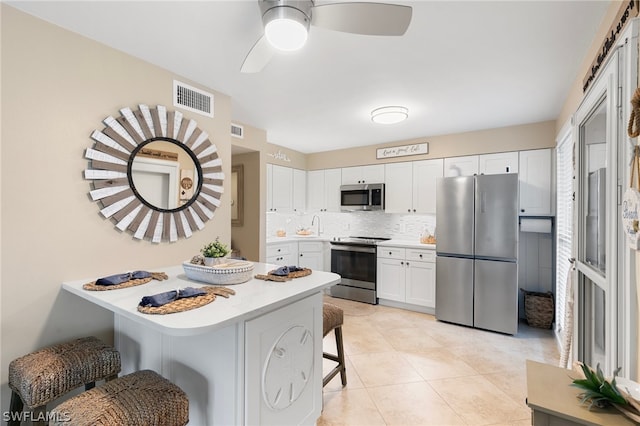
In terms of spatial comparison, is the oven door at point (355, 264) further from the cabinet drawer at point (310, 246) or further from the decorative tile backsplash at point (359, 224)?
the decorative tile backsplash at point (359, 224)

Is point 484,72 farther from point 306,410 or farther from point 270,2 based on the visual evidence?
point 306,410

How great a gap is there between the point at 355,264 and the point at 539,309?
2351mm

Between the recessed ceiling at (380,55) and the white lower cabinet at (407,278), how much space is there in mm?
1869

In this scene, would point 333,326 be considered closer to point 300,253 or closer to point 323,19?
point 323,19

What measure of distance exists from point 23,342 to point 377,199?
4087 millimetres

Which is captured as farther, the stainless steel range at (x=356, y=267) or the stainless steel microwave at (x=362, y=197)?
the stainless steel microwave at (x=362, y=197)

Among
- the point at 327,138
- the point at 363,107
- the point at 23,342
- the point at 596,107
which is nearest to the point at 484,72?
the point at 596,107

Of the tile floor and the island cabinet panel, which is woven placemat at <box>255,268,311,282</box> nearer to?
the island cabinet panel

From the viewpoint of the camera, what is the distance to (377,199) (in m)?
4.67

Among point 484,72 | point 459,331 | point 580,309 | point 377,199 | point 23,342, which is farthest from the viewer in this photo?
point 377,199

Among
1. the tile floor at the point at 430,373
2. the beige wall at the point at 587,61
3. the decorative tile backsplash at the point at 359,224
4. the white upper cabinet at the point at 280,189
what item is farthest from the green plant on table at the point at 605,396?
the white upper cabinet at the point at 280,189

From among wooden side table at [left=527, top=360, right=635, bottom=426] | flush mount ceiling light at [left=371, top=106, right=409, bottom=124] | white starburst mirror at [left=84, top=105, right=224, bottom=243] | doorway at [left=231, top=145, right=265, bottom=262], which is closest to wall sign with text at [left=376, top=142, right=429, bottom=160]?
flush mount ceiling light at [left=371, top=106, right=409, bottom=124]

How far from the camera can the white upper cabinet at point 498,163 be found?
12.2ft

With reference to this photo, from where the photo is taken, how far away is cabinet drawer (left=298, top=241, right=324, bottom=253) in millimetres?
4863
